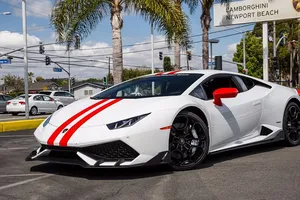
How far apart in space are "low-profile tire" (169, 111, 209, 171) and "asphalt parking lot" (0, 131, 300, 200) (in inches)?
4.9

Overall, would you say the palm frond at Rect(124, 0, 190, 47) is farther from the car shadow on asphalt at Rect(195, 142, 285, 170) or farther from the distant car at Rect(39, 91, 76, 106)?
the distant car at Rect(39, 91, 76, 106)

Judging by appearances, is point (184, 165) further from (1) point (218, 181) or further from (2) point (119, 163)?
(2) point (119, 163)

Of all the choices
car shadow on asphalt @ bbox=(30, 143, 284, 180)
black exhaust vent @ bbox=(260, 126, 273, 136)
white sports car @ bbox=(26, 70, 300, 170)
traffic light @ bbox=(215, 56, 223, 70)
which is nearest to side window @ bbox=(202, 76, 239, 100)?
white sports car @ bbox=(26, 70, 300, 170)

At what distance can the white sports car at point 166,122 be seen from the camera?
4164 millimetres

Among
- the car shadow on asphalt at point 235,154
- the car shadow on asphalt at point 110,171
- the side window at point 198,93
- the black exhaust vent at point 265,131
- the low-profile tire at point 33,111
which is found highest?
the side window at point 198,93

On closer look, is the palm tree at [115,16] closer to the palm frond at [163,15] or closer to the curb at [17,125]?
the palm frond at [163,15]

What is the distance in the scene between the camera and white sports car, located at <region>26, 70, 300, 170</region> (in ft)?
13.7

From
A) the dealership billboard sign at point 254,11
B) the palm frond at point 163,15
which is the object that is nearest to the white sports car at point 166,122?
the palm frond at point 163,15

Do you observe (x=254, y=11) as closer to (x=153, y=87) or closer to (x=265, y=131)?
(x=265, y=131)

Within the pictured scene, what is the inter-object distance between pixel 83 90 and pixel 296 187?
74.7 meters

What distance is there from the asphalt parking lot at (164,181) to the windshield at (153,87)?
0.94 m

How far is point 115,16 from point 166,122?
9612mm

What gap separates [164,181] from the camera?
4156 mm

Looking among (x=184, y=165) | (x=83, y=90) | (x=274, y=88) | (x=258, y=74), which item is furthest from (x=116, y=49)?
(x=83, y=90)
